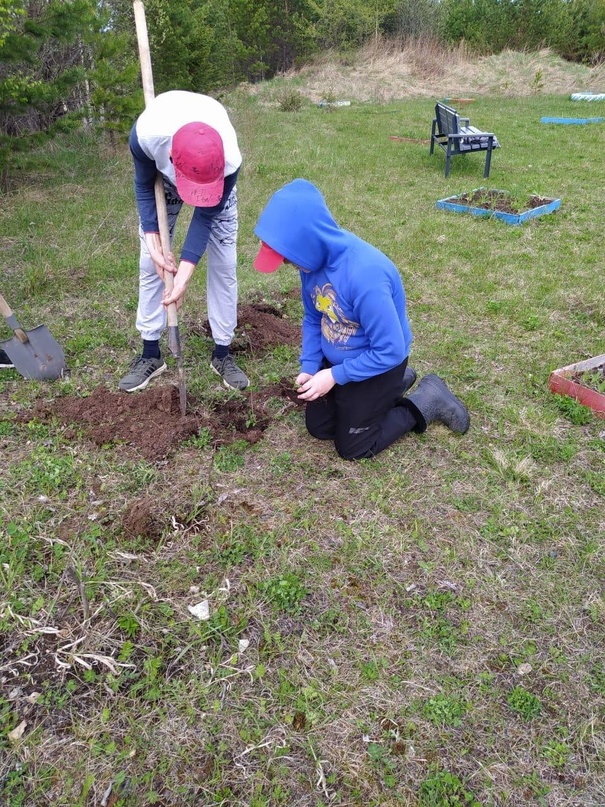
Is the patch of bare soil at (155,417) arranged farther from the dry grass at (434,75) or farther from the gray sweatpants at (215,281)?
the dry grass at (434,75)

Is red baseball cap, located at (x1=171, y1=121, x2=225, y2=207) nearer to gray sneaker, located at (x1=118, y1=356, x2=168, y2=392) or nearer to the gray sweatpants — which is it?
the gray sweatpants

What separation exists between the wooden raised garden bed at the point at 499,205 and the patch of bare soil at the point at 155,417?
4252mm

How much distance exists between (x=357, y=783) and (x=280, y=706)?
315 millimetres

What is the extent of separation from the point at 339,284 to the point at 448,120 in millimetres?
7206

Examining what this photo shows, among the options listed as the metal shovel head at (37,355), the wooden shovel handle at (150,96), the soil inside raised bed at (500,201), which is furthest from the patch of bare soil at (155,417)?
the soil inside raised bed at (500,201)

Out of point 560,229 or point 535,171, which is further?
point 535,171

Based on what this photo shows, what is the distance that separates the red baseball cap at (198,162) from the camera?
7.29 ft

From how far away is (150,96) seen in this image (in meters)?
2.61

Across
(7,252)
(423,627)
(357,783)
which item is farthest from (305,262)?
(7,252)

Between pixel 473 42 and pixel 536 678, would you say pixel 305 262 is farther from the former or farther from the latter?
pixel 473 42

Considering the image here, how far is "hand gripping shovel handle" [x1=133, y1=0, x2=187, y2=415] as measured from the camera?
2.53m

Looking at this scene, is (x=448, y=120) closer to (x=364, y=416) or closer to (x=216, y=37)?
(x=364, y=416)

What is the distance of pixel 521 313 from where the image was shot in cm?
429

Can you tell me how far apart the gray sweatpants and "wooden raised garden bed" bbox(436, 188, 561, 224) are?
4188 mm
